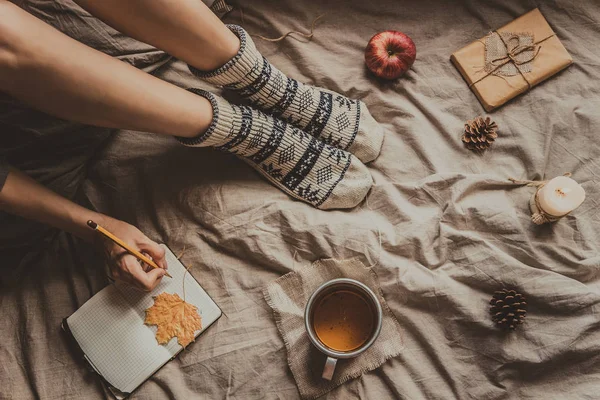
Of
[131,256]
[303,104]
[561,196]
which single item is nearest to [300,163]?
[303,104]

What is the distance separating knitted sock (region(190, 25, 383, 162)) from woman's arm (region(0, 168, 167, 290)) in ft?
0.94

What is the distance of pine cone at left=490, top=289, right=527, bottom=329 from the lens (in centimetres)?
75

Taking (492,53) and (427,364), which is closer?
(427,364)

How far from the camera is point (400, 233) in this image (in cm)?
82

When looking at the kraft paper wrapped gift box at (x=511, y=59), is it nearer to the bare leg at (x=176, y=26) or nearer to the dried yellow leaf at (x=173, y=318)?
the bare leg at (x=176, y=26)

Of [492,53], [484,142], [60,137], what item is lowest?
[60,137]

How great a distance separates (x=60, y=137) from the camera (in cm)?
80

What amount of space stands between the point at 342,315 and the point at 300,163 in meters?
0.27

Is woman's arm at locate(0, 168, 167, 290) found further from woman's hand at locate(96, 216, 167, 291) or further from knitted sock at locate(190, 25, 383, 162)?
knitted sock at locate(190, 25, 383, 162)

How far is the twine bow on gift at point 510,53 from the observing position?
89 centimetres

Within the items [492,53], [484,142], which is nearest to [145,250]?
[484,142]

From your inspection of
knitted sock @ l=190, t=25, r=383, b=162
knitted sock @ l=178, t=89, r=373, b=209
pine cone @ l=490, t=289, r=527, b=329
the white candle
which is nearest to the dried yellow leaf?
knitted sock @ l=178, t=89, r=373, b=209

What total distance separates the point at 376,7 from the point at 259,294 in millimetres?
595

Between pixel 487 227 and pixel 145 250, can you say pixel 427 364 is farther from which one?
pixel 145 250
